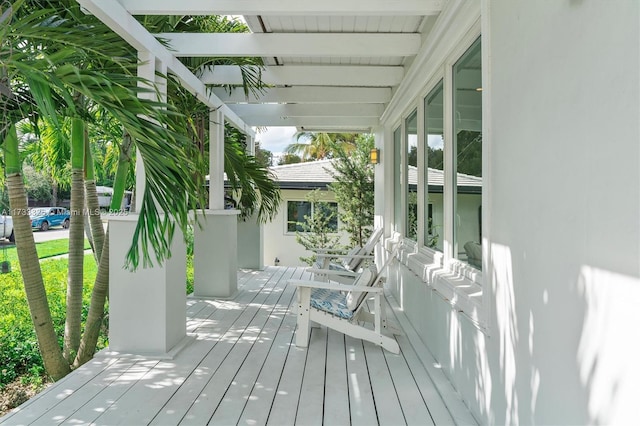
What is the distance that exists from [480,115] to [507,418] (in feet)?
5.72

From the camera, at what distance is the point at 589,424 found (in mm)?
1502

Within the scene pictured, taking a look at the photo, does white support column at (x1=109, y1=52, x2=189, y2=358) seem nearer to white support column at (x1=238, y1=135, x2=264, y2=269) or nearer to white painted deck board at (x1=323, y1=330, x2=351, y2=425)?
white painted deck board at (x1=323, y1=330, x2=351, y2=425)

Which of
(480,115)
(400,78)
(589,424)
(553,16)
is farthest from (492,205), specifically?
(400,78)

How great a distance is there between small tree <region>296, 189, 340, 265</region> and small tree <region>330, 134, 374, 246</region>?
102cm

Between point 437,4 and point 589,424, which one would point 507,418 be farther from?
point 437,4

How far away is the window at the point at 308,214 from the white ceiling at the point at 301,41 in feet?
21.1

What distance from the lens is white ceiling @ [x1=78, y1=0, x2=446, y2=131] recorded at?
3.40 meters

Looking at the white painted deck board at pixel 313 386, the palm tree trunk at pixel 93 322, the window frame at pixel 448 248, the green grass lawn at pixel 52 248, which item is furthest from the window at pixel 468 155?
the green grass lawn at pixel 52 248

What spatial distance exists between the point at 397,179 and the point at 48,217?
50.6 feet

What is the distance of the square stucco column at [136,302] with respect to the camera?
376 cm

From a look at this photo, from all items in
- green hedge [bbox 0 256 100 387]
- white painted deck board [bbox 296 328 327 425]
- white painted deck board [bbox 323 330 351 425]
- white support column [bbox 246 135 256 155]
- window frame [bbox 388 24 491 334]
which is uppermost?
white support column [bbox 246 135 256 155]

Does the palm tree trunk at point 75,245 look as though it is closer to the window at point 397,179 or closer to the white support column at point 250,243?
the window at point 397,179

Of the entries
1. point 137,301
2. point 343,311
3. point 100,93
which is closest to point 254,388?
point 343,311

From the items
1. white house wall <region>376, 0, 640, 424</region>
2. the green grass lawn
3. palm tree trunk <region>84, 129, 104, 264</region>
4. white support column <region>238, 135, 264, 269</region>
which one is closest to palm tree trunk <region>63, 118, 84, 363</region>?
palm tree trunk <region>84, 129, 104, 264</region>
